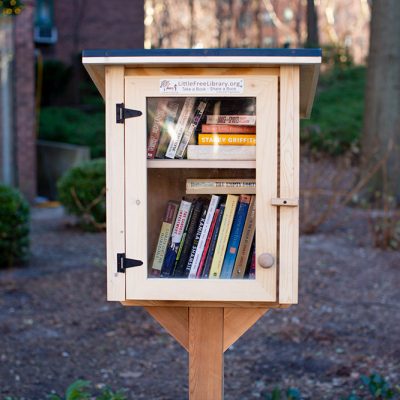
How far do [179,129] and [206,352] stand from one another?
885 millimetres

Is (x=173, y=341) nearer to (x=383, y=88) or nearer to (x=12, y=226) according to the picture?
(x=12, y=226)

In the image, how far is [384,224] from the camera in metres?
8.33

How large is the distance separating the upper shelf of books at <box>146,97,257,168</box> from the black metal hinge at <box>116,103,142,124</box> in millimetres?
53

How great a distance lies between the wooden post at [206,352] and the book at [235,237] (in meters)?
0.22

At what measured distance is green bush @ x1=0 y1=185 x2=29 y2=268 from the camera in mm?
7285

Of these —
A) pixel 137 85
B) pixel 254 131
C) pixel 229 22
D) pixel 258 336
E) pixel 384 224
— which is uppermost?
pixel 229 22

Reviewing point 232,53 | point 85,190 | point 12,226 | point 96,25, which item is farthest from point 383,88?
point 96,25

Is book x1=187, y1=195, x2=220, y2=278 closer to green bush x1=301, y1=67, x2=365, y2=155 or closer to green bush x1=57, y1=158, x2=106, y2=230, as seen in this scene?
green bush x1=57, y1=158, x2=106, y2=230

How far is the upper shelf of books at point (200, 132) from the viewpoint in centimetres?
273

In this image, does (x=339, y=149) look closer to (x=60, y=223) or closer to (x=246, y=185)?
(x=60, y=223)

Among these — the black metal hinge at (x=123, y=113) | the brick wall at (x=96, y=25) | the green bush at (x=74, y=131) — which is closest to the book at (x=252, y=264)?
the black metal hinge at (x=123, y=113)

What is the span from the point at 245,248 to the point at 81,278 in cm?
464

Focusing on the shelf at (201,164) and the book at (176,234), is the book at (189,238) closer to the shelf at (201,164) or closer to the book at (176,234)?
the book at (176,234)

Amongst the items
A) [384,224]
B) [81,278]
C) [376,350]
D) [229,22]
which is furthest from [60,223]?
[229,22]
